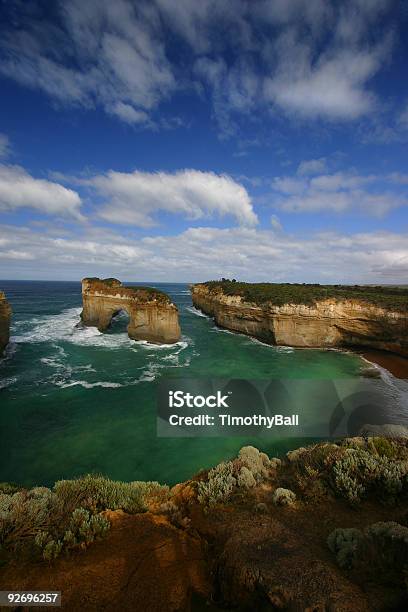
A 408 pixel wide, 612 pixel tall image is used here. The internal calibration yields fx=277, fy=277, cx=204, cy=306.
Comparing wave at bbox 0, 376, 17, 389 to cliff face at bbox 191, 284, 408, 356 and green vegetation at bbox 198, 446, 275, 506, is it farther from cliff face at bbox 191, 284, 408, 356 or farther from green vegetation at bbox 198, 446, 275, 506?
cliff face at bbox 191, 284, 408, 356

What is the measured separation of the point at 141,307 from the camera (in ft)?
104

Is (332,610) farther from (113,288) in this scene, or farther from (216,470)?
(113,288)

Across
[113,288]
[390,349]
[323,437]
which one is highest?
[113,288]

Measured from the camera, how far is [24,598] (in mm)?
4246

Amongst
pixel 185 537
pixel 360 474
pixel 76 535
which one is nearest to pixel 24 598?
pixel 76 535

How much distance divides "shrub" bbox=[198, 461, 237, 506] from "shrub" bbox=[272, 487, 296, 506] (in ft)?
3.59

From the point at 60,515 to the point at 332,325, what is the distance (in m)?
32.3

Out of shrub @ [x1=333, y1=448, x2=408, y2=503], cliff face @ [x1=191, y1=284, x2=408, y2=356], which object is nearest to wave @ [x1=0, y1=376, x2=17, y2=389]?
shrub @ [x1=333, y1=448, x2=408, y2=503]

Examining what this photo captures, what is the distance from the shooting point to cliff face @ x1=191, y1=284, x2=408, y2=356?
29.1 meters

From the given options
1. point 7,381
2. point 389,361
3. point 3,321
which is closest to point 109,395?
point 7,381

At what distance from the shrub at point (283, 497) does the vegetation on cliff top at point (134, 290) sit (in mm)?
25710

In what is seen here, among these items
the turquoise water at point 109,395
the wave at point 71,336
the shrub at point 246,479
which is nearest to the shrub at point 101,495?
the shrub at point 246,479

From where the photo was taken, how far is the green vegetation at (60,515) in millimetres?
5039

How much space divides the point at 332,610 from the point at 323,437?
12.6 meters
